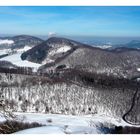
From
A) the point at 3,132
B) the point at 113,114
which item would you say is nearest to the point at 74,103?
the point at 113,114

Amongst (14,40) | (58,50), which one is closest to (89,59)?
(58,50)

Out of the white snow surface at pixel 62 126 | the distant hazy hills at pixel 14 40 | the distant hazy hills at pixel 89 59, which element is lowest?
the distant hazy hills at pixel 89 59

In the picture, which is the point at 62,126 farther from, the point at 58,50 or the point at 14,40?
the point at 58,50

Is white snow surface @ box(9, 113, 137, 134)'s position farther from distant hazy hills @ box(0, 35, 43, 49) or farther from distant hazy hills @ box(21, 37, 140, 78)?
A: distant hazy hills @ box(21, 37, 140, 78)

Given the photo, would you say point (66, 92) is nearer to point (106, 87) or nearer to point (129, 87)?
point (106, 87)

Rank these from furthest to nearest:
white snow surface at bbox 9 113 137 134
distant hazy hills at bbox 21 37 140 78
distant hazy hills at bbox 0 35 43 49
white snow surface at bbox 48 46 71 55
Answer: white snow surface at bbox 48 46 71 55 < distant hazy hills at bbox 21 37 140 78 < distant hazy hills at bbox 0 35 43 49 < white snow surface at bbox 9 113 137 134

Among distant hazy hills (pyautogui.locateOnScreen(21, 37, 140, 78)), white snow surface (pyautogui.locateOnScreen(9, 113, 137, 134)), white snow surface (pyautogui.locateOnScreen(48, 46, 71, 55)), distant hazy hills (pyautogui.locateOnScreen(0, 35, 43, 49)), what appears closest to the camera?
white snow surface (pyautogui.locateOnScreen(9, 113, 137, 134))

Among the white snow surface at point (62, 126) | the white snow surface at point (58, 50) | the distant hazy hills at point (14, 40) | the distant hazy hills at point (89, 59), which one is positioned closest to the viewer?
the white snow surface at point (62, 126)

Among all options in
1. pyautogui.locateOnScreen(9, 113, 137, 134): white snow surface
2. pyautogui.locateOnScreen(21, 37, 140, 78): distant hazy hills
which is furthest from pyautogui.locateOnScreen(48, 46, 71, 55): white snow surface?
pyautogui.locateOnScreen(9, 113, 137, 134): white snow surface

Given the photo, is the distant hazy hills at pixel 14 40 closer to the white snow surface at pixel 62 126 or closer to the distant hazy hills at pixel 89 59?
the white snow surface at pixel 62 126

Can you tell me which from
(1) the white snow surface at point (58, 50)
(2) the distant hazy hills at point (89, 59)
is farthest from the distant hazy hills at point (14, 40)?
(1) the white snow surface at point (58, 50)

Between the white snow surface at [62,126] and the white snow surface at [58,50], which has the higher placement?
the white snow surface at [62,126]
